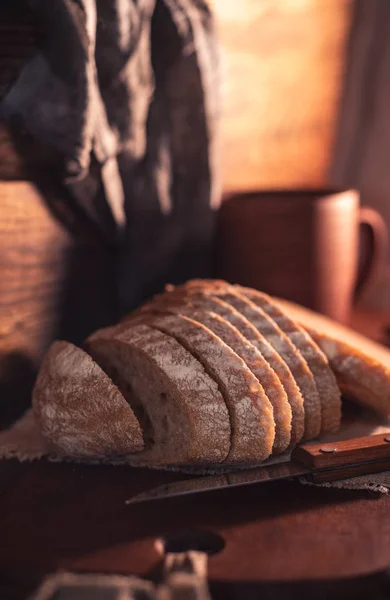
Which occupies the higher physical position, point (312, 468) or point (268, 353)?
point (268, 353)

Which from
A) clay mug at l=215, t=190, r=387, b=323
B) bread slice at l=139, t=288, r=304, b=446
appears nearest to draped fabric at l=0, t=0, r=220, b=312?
clay mug at l=215, t=190, r=387, b=323

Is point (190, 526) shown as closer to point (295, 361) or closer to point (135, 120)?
point (295, 361)

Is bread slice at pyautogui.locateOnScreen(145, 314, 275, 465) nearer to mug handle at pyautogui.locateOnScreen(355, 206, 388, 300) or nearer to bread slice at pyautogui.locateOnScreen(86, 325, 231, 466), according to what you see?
bread slice at pyautogui.locateOnScreen(86, 325, 231, 466)

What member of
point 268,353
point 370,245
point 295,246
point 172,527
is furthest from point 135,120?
point 172,527

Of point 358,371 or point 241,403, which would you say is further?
point 358,371

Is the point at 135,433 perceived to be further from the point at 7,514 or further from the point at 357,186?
the point at 357,186

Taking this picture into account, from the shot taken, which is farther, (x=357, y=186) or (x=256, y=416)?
(x=357, y=186)

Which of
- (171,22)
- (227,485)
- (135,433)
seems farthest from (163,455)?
(171,22)
